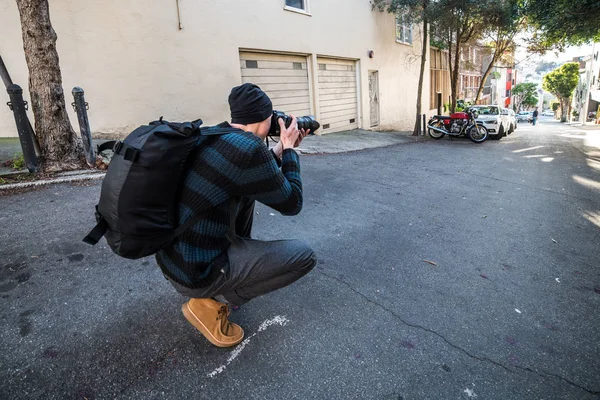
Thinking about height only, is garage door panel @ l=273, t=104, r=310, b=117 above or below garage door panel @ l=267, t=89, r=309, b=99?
below

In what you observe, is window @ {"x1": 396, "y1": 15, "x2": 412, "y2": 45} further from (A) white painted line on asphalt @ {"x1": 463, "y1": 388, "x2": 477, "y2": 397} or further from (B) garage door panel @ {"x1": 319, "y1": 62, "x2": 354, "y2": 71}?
(A) white painted line on asphalt @ {"x1": 463, "y1": 388, "x2": 477, "y2": 397}

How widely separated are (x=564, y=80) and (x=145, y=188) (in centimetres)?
5902

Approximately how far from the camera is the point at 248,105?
2000 millimetres

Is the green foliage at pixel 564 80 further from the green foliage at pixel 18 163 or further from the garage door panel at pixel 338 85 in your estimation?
the green foliage at pixel 18 163

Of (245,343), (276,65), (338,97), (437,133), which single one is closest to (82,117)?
(245,343)

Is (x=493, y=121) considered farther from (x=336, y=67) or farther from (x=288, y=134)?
(x=288, y=134)

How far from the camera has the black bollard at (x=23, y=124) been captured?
4.85 metres

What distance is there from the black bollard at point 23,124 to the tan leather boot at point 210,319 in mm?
4545

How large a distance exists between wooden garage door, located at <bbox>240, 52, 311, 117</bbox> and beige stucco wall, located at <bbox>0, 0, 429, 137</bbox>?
340mm

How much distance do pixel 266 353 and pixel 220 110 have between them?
8027 millimetres

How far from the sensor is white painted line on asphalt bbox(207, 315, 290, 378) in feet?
6.32

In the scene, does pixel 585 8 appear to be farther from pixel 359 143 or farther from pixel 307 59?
pixel 307 59

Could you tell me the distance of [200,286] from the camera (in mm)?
1813

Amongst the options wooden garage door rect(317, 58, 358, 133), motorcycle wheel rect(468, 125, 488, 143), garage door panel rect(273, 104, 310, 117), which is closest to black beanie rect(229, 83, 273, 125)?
garage door panel rect(273, 104, 310, 117)
